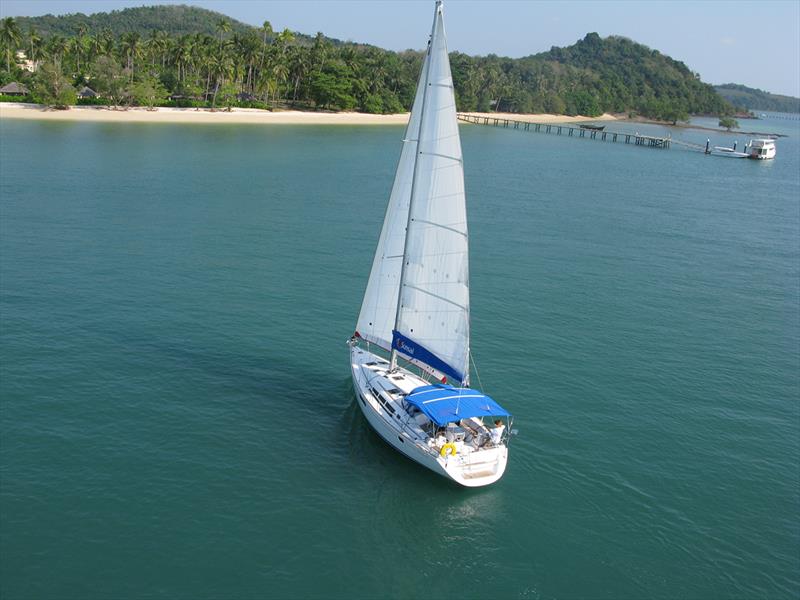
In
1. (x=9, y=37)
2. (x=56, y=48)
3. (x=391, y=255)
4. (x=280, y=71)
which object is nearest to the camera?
(x=391, y=255)

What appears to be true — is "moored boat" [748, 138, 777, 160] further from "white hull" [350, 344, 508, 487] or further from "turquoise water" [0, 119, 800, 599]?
"white hull" [350, 344, 508, 487]

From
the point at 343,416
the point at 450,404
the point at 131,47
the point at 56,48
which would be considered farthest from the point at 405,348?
the point at 56,48

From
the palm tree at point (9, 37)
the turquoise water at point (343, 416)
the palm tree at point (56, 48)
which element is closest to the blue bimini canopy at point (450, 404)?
the turquoise water at point (343, 416)

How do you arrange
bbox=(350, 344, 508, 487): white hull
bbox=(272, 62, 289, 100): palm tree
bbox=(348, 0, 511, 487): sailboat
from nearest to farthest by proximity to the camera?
bbox=(350, 344, 508, 487): white hull < bbox=(348, 0, 511, 487): sailboat < bbox=(272, 62, 289, 100): palm tree

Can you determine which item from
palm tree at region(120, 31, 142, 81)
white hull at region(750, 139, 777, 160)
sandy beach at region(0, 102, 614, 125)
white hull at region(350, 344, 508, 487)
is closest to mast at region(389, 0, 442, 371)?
white hull at region(350, 344, 508, 487)

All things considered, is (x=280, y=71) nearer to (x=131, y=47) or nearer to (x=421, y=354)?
(x=131, y=47)

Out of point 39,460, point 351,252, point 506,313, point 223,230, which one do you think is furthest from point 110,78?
point 39,460
